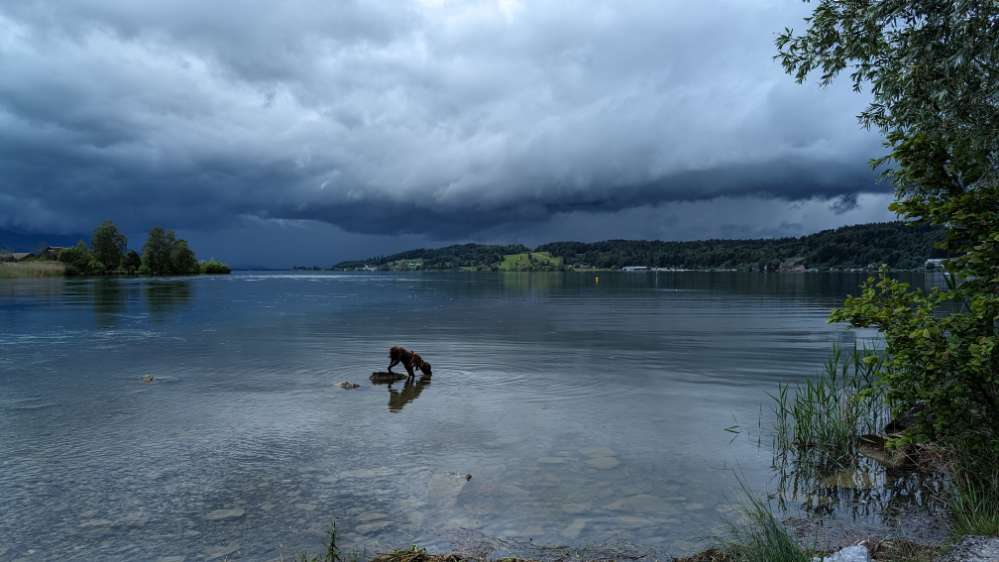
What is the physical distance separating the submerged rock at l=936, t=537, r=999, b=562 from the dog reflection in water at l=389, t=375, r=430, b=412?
1496 cm

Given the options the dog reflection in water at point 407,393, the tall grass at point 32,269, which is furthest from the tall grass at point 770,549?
the tall grass at point 32,269

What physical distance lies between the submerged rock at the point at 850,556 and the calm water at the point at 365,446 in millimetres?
2362

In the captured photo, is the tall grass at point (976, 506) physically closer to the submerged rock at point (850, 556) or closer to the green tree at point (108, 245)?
the submerged rock at point (850, 556)

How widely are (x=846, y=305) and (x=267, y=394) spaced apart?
62.8 ft

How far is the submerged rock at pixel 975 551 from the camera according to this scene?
25.5 feet

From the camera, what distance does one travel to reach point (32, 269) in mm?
163750

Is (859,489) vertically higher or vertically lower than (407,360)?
lower

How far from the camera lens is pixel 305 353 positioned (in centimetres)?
3394

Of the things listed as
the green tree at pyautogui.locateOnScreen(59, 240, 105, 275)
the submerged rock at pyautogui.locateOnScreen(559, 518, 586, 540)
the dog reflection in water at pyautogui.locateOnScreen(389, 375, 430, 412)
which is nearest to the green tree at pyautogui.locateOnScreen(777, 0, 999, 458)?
the submerged rock at pyautogui.locateOnScreen(559, 518, 586, 540)

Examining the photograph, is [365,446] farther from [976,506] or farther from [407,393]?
[976,506]

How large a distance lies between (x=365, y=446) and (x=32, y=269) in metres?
193

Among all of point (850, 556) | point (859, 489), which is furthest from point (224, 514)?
point (859, 489)

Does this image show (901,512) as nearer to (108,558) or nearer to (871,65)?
(871,65)

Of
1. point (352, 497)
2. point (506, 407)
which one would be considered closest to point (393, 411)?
point (506, 407)
